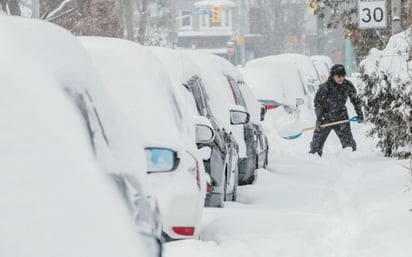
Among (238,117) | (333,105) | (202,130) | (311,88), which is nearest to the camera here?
(202,130)

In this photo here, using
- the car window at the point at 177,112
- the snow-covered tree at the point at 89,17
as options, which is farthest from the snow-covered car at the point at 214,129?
the snow-covered tree at the point at 89,17

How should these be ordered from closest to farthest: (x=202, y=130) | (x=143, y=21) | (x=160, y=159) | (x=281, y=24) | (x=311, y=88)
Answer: (x=160, y=159), (x=202, y=130), (x=311, y=88), (x=143, y=21), (x=281, y=24)

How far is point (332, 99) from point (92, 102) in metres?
12.9

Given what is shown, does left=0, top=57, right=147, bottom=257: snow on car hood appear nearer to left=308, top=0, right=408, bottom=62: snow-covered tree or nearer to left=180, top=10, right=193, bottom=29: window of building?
left=308, top=0, right=408, bottom=62: snow-covered tree

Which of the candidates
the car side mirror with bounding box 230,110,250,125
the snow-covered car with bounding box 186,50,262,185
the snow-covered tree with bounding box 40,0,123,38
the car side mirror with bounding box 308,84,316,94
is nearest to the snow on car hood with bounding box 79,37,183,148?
the car side mirror with bounding box 230,110,250,125

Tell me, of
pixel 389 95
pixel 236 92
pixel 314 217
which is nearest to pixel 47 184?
pixel 314 217

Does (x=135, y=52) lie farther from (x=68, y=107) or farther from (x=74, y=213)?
(x=74, y=213)

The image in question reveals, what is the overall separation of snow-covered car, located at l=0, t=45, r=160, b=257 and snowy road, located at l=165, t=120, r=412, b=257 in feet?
11.4

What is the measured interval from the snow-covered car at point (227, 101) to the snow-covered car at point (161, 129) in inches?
134

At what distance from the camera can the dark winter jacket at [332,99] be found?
1606 centimetres

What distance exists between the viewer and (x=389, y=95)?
13344mm

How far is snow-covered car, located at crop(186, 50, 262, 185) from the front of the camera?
994 cm

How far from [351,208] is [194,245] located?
374 centimetres

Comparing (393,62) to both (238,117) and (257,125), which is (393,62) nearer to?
(257,125)
